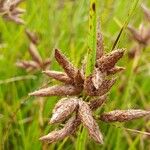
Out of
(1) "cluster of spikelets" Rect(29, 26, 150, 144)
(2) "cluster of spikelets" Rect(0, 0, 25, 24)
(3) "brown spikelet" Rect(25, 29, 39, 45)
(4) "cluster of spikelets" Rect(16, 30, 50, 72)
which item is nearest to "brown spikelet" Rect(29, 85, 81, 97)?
(1) "cluster of spikelets" Rect(29, 26, 150, 144)

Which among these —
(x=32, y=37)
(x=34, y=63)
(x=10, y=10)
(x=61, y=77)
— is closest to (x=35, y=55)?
(x=34, y=63)

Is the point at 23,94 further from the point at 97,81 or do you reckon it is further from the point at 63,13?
the point at 97,81

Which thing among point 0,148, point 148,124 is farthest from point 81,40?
point 0,148

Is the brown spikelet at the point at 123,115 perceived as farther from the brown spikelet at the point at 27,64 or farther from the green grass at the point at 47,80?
the brown spikelet at the point at 27,64

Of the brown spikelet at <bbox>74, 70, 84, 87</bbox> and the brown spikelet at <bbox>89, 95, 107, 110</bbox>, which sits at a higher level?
the brown spikelet at <bbox>74, 70, 84, 87</bbox>

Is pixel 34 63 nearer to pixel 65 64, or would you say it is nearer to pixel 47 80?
pixel 47 80

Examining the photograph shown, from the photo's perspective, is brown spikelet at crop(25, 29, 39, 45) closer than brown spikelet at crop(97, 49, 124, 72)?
No

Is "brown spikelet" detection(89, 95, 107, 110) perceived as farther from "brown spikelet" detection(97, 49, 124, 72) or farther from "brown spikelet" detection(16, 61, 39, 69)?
"brown spikelet" detection(16, 61, 39, 69)
